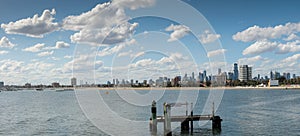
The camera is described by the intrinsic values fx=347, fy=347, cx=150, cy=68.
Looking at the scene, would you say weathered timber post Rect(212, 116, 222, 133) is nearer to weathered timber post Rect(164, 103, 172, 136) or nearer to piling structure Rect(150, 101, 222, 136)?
piling structure Rect(150, 101, 222, 136)

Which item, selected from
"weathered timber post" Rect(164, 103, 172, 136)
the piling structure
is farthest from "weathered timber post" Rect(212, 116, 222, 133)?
"weathered timber post" Rect(164, 103, 172, 136)

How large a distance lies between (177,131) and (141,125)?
742cm

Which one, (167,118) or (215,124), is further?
(215,124)

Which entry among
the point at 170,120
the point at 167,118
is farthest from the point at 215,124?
the point at 167,118

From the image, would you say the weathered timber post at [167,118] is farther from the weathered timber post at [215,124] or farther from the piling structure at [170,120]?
the weathered timber post at [215,124]

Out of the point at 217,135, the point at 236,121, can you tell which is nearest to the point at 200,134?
the point at 217,135

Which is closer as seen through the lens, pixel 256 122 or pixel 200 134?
pixel 200 134

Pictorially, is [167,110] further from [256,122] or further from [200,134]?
[256,122]

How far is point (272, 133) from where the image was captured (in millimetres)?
42094

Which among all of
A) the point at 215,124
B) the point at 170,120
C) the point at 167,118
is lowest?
the point at 215,124

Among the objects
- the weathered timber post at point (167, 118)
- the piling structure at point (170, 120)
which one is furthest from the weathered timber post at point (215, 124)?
the weathered timber post at point (167, 118)

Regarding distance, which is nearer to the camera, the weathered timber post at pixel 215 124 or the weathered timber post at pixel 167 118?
the weathered timber post at pixel 167 118

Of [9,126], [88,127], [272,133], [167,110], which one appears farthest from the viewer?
[9,126]

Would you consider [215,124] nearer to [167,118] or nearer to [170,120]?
[170,120]
